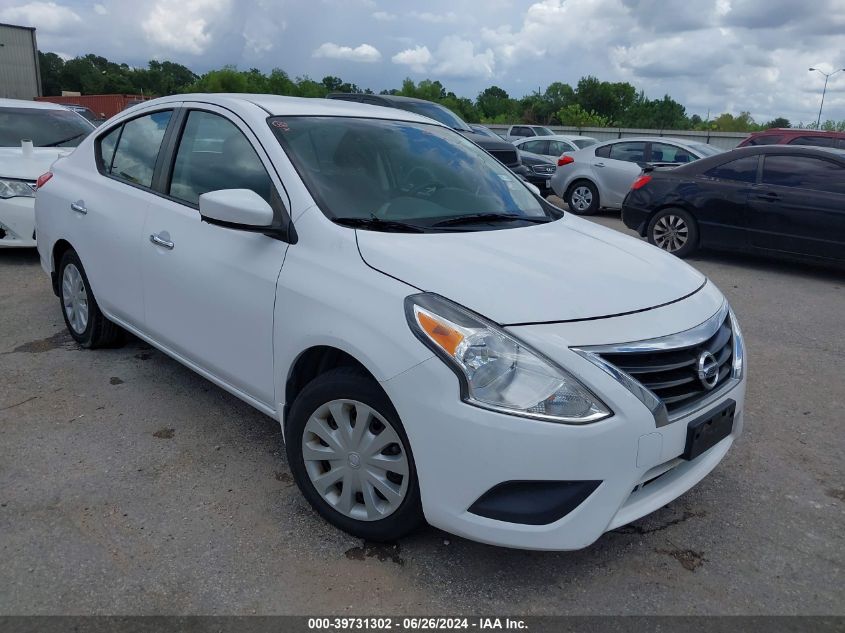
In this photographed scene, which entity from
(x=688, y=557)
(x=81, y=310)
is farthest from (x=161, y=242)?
(x=688, y=557)

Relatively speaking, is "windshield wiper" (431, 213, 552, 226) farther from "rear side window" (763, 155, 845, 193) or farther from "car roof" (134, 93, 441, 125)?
"rear side window" (763, 155, 845, 193)

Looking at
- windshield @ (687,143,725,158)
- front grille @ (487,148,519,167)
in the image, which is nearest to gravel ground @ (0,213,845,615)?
front grille @ (487,148,519,167)

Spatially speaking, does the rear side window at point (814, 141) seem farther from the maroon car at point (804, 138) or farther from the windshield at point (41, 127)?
the windshield at point (41, 127)

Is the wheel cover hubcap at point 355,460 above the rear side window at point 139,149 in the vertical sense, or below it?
below

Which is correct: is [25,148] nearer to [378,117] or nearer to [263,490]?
[378,117]

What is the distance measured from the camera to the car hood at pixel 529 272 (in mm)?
2363

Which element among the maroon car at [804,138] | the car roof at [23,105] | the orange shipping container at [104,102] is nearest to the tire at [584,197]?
the maroon car at [804,138]

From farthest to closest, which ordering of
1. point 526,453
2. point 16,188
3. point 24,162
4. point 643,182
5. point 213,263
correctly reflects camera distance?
point 643,182
point 24,162
point 16,188
point 213,263
point 526,453

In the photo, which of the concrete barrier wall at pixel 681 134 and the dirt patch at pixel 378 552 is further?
the concrete barrier wall at pixel 681 134

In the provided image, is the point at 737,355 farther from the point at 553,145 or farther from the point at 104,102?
the point at 104,102

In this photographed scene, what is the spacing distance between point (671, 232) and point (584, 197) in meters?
4.10

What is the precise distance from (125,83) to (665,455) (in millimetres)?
85560

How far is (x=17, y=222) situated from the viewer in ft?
22.1

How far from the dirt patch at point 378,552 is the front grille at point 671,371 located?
110cm
